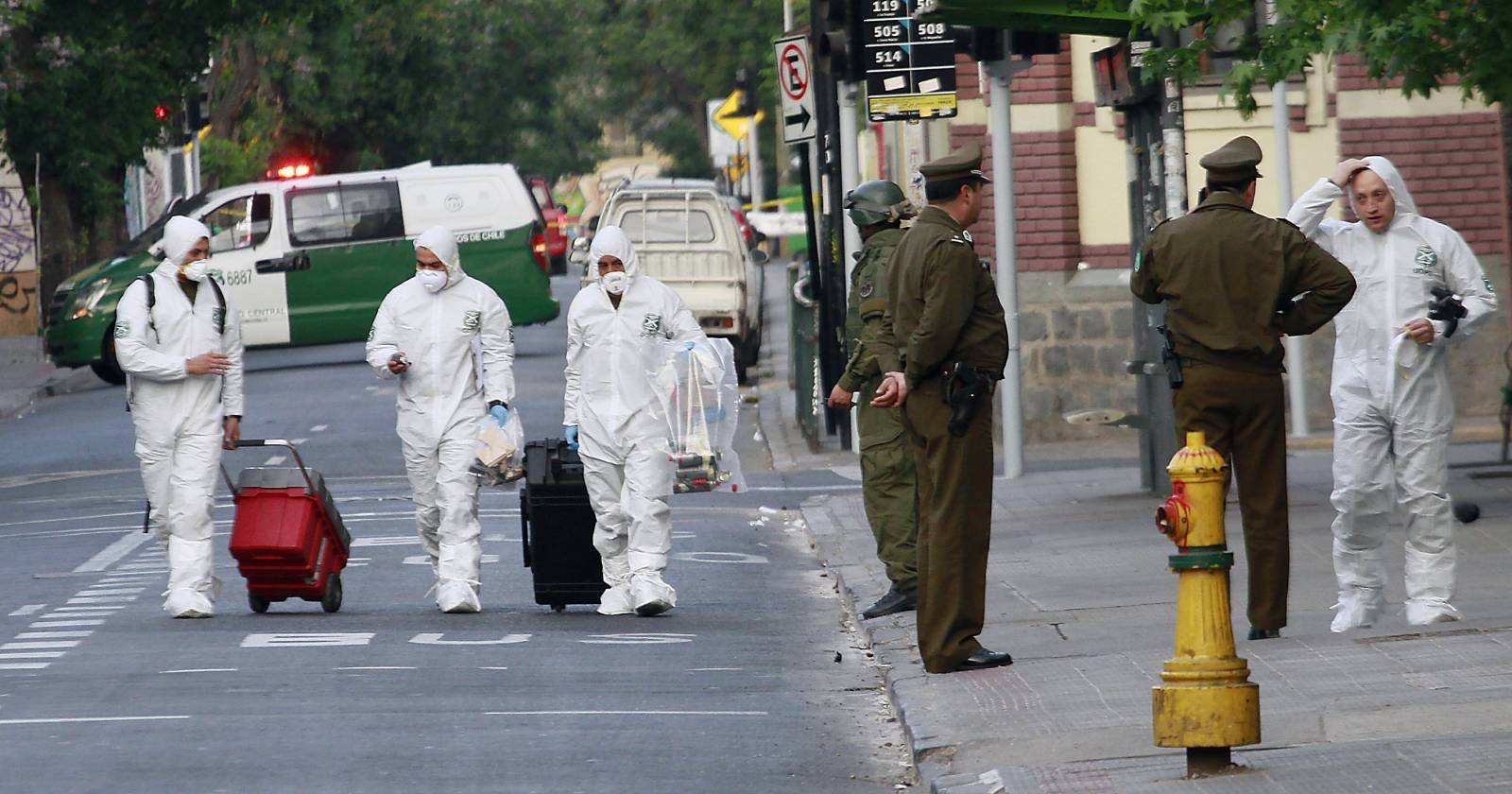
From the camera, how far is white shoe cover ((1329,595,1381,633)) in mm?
9203

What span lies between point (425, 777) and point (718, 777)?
2.95 feet

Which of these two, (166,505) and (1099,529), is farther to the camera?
(1099,529)

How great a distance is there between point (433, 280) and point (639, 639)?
2.14 meters

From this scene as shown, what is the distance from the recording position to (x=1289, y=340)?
18.5 metres

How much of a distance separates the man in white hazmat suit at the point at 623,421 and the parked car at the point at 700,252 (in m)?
14.9

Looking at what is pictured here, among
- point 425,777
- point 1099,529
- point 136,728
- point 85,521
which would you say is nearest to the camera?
point 425,777

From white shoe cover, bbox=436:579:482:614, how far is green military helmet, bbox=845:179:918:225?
8.29 feet

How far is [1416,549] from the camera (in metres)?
9.17

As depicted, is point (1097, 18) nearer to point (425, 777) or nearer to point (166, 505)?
point (166, 505)

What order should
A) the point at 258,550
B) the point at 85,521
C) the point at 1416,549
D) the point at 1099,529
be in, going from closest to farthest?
the point at 1416,549, the point at 258,550, the point at 1099,529, the point at 85,521

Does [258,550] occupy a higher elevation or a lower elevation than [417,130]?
lower

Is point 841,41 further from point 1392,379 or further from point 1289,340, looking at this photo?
point 1392,379

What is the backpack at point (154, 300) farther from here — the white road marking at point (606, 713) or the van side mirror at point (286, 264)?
the van side mirror at point (286, 264)

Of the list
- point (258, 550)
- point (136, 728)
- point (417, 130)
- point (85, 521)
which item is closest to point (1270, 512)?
point (136, 728)
